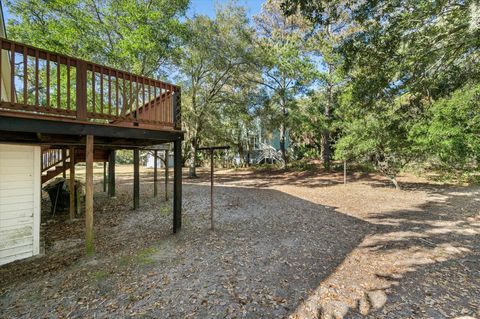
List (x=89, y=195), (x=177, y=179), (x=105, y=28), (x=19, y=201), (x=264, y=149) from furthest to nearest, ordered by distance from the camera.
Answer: (x=264, y=149) → (x=105, y=28) → (x=177, y=179) → (x=19, y=201) → (x=89, y=195)

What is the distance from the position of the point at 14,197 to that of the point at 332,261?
5956 mm

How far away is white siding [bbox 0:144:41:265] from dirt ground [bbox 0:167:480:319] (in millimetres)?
323

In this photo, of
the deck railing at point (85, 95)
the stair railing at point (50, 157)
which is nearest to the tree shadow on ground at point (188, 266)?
the deck railing at point (85, 95)

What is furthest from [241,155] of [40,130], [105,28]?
[40,130]

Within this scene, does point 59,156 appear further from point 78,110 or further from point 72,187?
point 78,110

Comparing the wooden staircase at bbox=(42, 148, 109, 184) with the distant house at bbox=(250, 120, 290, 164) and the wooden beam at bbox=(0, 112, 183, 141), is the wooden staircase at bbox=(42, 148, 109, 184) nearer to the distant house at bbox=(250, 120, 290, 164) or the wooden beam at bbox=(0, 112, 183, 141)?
the wooden beam at bbox=(0, 112, 183, 141)

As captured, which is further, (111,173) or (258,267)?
(111,173)

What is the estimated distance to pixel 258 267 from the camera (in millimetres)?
4059

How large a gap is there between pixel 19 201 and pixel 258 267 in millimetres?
4632

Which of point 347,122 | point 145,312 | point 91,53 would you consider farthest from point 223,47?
point 145,312

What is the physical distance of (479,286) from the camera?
3.47 meters

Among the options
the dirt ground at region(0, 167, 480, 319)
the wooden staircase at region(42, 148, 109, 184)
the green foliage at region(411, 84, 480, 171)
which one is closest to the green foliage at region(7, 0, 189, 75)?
the wooden staircase at region(42, 148, 109, 184)

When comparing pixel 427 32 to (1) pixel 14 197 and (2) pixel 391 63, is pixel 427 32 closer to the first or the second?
(2) pixel 391 63

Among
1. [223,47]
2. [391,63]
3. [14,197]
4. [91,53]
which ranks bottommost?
[14,197]
